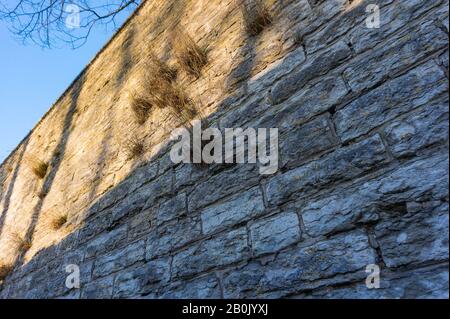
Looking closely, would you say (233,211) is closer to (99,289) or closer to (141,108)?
(99,289)

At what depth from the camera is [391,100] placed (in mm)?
1265

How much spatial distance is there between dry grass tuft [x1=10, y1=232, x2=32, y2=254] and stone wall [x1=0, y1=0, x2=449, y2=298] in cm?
57

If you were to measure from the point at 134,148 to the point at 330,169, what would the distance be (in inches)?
64.7

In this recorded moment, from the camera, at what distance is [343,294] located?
111 centimetres

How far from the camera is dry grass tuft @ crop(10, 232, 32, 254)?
328 centimetres

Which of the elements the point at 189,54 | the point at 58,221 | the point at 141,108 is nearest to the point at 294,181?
the point at 189,54

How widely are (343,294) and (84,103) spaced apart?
12.1 ft

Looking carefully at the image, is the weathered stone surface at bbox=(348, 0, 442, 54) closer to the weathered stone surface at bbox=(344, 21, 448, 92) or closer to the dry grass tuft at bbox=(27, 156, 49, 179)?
the weathered stone surface at bbox=(344, 21, 448, 92)

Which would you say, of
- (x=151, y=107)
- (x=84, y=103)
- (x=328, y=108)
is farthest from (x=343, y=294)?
(x=84, y=103)

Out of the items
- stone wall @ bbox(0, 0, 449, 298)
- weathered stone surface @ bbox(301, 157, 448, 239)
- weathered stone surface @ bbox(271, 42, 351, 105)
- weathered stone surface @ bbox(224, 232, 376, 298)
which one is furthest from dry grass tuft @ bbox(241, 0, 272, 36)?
weathered stone surface @ bbox(224, 232, 376, 298)

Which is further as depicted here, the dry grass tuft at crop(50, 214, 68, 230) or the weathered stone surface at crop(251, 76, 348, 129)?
the dry grass tuft at crop(50, 214, 68, 230)

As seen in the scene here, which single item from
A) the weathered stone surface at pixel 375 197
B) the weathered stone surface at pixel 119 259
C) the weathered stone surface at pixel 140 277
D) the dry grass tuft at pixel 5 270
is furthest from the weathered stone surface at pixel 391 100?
the dry grass tuft at pixel 5 270

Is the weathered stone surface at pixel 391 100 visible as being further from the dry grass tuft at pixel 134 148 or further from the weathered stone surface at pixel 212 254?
the dry grass tuft at pixel 134 148

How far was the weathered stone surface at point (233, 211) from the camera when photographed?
4.94 feet
